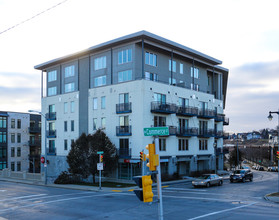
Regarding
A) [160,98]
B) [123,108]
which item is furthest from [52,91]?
[160,98]

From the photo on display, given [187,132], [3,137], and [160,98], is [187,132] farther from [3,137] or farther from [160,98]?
[3,137]

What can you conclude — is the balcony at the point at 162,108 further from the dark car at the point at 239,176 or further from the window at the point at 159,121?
the dark car at the point at 239,176

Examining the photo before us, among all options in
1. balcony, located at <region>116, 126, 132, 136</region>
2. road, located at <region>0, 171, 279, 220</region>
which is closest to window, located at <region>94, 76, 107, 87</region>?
balcony, located at <region>116, 126, 132, 136</region>

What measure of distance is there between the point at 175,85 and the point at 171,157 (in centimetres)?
1121

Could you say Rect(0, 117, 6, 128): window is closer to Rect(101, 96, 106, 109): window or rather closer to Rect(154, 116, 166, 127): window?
Rect(101, 96, 106, 109): window

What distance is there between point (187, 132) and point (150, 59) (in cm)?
1285

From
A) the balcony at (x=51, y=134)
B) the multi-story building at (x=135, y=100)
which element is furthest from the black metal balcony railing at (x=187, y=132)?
the balcony at (x=51, y=134)

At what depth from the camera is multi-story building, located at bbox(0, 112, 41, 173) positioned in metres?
70.7

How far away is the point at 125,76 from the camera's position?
46.2m

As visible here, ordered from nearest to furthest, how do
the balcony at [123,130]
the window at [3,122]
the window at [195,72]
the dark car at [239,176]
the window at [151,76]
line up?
the dark car at [239,176] < the balcony at [123,130] < the window at [151,76] < the window at [195,72] < the window at [3,122]

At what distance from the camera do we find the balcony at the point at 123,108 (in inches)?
1736

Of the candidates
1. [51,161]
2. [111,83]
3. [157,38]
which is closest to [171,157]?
[111,83]

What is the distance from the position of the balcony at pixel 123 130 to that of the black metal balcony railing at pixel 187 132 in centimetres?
790

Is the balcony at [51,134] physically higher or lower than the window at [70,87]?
lower
